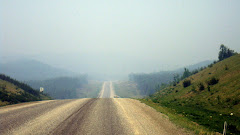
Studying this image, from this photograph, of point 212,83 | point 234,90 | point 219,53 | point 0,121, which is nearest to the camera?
point 0,121

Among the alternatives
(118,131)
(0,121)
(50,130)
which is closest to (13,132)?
(50,130)

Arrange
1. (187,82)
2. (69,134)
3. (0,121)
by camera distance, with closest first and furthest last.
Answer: (69,134)
(0,121)
(187,82)

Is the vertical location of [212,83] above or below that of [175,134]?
above

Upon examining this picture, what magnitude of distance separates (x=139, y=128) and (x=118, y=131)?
1343 millimetres

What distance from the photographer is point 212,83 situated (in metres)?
25.4

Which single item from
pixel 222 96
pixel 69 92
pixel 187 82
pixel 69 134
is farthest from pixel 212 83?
pixel 69 92

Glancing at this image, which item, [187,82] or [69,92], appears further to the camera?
[69,92]

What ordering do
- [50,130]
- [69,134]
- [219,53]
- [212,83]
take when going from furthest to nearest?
[219,53] → [212,83] → [50,130] → [69,134]

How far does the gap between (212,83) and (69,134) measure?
26.2 meters

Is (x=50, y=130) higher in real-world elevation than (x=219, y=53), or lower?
lower

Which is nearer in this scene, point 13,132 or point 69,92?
point 13,132

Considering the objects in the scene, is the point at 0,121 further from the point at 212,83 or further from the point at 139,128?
the point at 212,83

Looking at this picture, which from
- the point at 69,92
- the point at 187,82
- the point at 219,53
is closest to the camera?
the point at 187,82

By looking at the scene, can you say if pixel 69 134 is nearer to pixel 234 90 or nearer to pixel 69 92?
pixel 234 90
